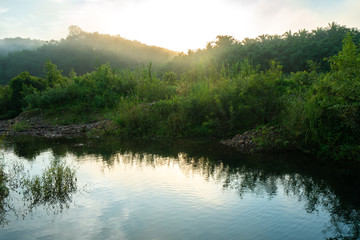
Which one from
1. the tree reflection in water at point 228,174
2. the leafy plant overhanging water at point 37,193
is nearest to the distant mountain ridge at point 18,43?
the tree reflection in water at point 228,174

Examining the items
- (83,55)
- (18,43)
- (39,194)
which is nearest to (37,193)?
(39,194)

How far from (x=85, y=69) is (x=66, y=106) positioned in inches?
1951

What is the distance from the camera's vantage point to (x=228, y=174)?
27.3 ft

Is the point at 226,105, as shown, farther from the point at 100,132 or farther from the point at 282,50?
the point at 282,50

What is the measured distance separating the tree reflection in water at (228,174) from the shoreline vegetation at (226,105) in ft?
4.00

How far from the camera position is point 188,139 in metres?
14.2

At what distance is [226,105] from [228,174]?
5.90 metres

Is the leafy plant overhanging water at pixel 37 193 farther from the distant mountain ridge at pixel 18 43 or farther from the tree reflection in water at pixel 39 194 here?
the distant mountain ridge at pixel 18 43

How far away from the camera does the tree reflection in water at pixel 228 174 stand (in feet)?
19.8

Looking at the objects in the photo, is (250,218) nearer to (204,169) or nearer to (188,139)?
(204,169)

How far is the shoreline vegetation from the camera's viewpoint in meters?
9.46

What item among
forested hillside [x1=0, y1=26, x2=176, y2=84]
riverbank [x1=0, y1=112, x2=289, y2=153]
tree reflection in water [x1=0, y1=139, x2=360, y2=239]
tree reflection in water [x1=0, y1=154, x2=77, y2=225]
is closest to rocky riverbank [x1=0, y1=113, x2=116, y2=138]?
riverbank [x1=0, y1=112, x2=289, y2=153]

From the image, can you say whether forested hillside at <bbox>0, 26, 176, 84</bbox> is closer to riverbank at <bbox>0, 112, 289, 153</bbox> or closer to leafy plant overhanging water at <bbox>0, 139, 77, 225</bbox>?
riverbank at <bbox>0, 112, 289, 153</bbox>

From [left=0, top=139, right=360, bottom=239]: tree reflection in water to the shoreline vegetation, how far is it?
122 cm
